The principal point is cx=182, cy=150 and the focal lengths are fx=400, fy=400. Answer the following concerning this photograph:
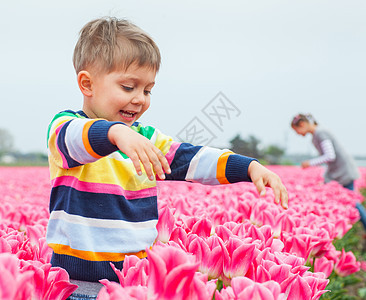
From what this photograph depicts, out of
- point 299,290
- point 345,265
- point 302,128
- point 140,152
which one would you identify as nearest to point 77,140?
point 140,152

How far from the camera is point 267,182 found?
4.75 ft

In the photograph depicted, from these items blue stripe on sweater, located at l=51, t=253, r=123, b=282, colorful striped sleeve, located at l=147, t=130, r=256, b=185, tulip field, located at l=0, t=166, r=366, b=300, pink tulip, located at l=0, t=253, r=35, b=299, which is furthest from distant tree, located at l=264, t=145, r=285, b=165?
pink tulip, located at l=0, t=253, r=35, b=299

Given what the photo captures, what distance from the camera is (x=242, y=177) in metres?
1.61

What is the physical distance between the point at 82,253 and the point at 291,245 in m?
0.88

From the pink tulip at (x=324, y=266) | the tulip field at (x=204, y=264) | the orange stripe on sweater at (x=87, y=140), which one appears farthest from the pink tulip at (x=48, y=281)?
the pink tulip at (x=324, y=266)

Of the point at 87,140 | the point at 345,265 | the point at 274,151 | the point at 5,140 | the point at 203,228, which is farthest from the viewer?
the point at 5,140

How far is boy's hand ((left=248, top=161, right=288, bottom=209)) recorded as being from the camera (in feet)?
4.58

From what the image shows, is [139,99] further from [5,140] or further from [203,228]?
[5,140]

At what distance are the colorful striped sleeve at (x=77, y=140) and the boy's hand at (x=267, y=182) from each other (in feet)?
1.82

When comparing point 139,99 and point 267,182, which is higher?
point 139,99

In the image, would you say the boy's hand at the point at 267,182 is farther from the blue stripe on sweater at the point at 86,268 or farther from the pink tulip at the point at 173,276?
the blue stripe on sweater at the point at 86,268

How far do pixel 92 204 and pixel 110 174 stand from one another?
14cm

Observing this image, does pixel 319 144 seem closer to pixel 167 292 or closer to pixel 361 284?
pixel 361 284

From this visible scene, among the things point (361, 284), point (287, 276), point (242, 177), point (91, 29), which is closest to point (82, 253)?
point (242, 177)
